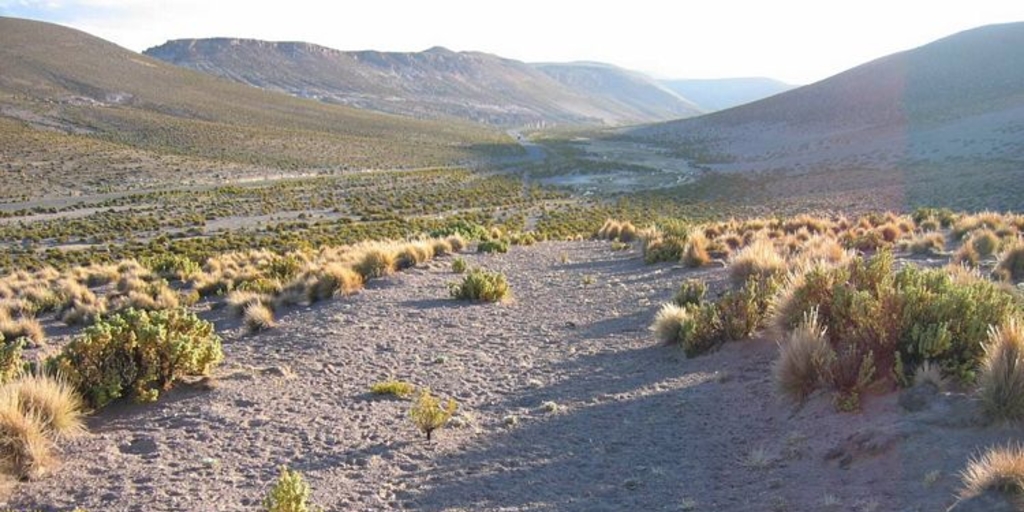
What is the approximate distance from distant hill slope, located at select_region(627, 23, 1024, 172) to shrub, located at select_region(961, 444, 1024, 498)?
137 ft

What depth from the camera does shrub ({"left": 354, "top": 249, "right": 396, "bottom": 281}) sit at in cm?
1350

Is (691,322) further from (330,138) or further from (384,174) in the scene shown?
(330,138)

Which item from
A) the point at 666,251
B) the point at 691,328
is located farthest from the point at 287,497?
the point at 666,251

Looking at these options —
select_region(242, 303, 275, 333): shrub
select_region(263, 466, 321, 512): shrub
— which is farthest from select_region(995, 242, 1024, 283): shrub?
select_region(242, 303, 275, 333): shrub

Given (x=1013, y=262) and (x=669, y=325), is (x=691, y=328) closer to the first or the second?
(x=669, y=325)

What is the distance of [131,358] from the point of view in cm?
667

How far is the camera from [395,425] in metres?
6.16

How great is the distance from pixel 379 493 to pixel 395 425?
127cm

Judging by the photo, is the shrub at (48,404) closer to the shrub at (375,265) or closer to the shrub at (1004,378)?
the shrub at (1004,378)

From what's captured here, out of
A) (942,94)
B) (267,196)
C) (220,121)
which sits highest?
(942,94)

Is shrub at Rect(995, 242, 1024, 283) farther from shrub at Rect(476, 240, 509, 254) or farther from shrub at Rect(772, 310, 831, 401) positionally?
shrub at Rect(476, 240, 509, 254)

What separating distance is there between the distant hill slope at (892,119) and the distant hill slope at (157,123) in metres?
33.4

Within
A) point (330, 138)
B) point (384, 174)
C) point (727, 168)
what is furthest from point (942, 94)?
point (330, 138)

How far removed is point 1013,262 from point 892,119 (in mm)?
74595
